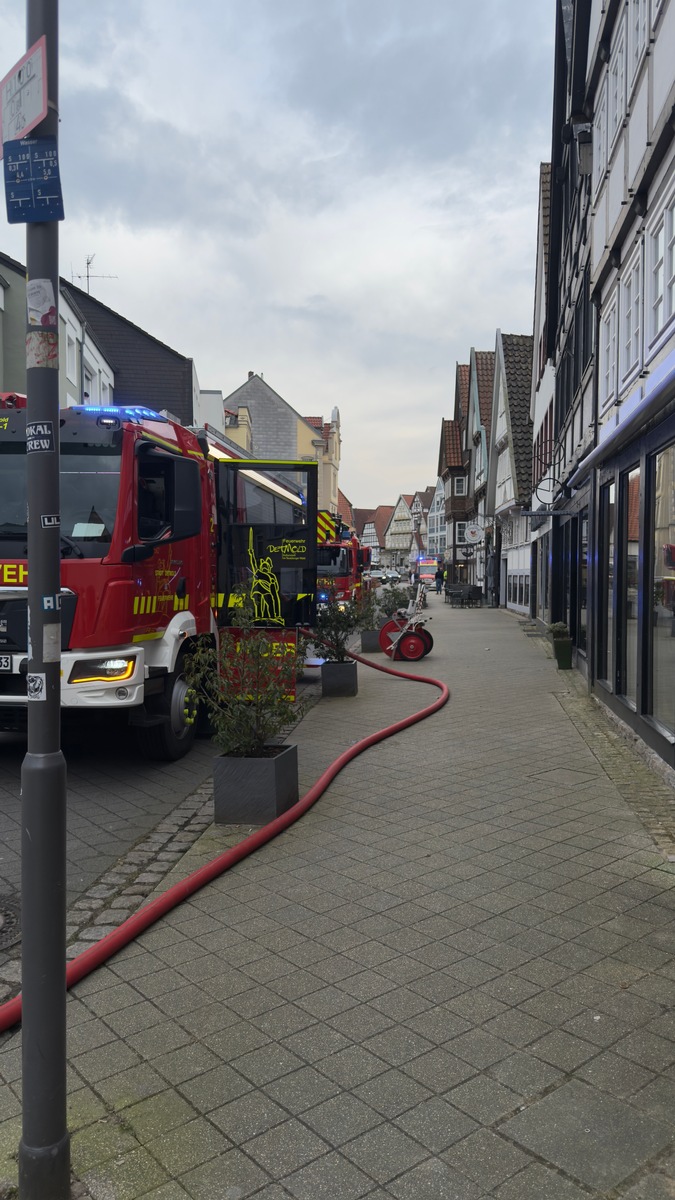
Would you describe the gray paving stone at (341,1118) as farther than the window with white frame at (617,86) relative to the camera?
No

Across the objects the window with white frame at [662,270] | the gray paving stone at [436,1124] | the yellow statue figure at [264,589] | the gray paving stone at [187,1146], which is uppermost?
the window with white frame at [662,270]

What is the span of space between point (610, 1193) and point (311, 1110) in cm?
93

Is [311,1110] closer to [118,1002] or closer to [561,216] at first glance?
[118,1002]

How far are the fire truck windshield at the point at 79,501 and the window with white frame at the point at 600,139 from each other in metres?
8.11

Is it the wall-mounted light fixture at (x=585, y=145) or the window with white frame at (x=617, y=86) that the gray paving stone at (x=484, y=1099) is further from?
the wall-mounted light fixture at (x=585, y=145)

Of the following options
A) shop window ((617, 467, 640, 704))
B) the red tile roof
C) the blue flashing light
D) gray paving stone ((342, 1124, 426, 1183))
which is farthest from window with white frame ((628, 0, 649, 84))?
the red tile roof

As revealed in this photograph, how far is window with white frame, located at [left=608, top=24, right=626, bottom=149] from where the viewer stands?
10429 millimetres

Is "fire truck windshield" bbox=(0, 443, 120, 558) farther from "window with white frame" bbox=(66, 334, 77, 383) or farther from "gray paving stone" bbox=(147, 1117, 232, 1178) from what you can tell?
"window with white frame" bbox=(66, 334, 77, 383)

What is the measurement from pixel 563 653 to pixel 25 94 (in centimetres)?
1415

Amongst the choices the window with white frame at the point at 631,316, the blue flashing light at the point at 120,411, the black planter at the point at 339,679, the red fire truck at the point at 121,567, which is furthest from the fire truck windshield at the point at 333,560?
the blue flashing light at the point at 120,411

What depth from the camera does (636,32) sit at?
9.65 m

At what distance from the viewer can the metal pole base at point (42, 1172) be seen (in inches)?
96.6

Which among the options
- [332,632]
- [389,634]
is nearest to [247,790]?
[332,632]

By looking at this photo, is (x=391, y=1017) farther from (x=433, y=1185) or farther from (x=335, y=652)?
(x=335, y=652)
